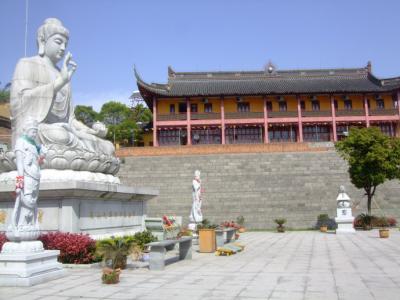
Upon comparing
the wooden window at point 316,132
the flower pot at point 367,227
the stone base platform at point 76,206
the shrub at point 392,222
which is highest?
the wooden window at point 316,132

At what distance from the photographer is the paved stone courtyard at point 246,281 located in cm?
562

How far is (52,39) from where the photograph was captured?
10.6 m

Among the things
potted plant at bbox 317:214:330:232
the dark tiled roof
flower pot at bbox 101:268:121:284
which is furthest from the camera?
the dark tiled roof

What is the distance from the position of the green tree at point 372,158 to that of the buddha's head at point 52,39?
13.9 metres

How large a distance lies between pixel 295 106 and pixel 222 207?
17776mm

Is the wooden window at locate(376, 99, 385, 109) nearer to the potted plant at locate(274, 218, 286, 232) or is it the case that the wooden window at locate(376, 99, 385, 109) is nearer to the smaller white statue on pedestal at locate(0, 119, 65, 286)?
the potted plant at locate(274, 218, 286, 232)

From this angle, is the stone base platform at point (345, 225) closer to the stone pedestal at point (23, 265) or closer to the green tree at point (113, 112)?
the stone pedestal at point (23, 265)

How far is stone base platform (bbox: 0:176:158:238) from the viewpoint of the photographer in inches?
323

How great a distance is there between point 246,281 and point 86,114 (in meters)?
40.4

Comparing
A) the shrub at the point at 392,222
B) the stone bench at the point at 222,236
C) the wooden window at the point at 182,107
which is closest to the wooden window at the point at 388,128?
the wooden window at the point at 182,107

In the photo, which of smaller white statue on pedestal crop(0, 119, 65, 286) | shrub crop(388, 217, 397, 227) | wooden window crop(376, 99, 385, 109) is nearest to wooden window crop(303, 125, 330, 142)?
wooden window crop(376, 99, 385, 109)

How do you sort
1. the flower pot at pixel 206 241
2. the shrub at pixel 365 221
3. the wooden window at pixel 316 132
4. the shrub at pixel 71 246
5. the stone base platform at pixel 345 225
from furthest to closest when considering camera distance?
1. the wooden window at pixel 316 132
2. the shrub at pixel 365 221
3. the stone base platform at pixel 345 225
4. the flower pot at pixel 206 241
5. the shrub at pixel 71 246

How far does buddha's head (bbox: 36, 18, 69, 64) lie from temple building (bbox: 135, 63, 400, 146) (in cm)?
2280

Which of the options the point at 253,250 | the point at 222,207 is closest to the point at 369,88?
the point at 222,207
